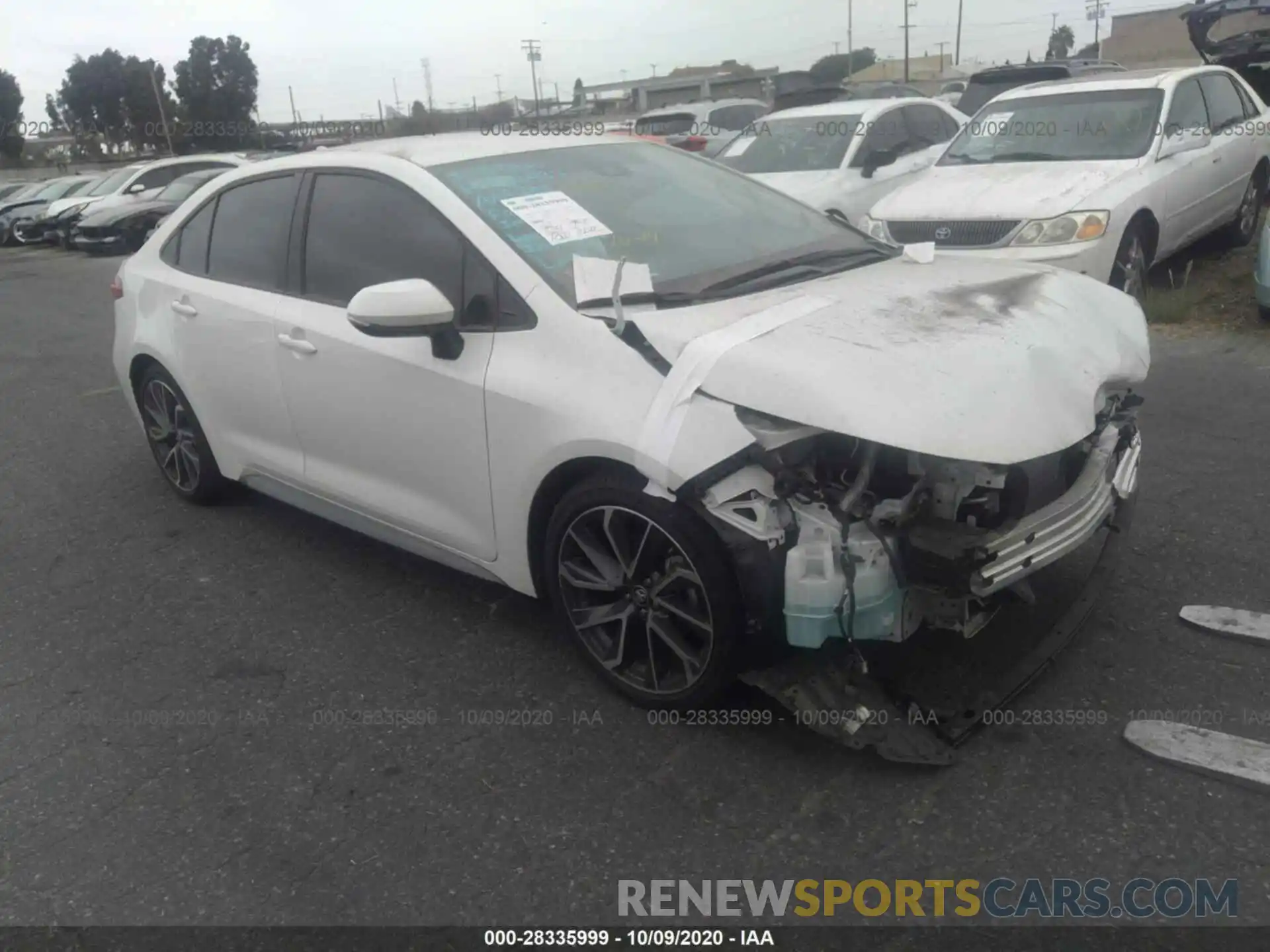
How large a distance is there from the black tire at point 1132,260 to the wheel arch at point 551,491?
4917 mm

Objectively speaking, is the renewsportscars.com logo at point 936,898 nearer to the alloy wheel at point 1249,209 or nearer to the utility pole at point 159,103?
the alloy wheel at point 1249,209

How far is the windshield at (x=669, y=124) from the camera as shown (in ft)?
59.0

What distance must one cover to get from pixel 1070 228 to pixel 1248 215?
346 cm

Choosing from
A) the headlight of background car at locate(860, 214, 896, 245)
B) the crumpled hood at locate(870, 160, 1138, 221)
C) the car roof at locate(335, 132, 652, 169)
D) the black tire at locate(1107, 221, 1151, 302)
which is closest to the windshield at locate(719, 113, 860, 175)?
the crumpled hood at locate(870, 160, 1138, 221)

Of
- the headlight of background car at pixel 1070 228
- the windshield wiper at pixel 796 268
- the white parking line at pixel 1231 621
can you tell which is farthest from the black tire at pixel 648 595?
the headlight of background car at pixel 1070 228

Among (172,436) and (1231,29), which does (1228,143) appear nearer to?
(1231,29)

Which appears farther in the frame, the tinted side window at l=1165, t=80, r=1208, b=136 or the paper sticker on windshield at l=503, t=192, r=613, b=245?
the tinted side window at l=1165, t=80, r=1208, b=136

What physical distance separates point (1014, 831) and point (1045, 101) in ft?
22.8

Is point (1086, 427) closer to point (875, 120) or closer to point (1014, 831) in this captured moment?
point (1014, 831)

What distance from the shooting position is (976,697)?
9.57ft

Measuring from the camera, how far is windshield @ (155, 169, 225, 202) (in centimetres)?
1716

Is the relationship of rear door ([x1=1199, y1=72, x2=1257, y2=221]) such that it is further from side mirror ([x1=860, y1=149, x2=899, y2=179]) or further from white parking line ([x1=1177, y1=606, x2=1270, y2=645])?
white parking line ([x1=1177, y1=606, x2=1270, y2=645])

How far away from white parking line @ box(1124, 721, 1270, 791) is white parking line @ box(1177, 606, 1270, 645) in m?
0.57

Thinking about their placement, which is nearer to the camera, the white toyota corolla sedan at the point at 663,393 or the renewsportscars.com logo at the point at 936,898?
the renewsportscars.com logo at the point at 936,898
